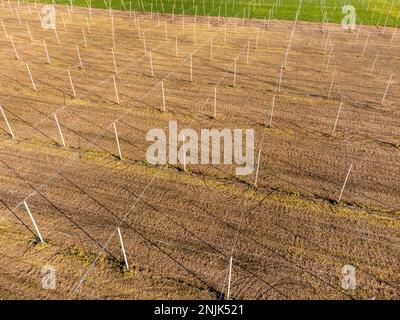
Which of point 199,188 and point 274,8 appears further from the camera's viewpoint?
point 274,8

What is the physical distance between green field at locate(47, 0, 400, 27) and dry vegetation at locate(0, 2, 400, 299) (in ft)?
49.5

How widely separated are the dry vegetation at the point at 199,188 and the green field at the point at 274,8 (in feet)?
49.5

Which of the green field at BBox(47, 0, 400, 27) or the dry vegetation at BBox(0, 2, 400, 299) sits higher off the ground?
the green field at BBox(47, 0, 400, 27)

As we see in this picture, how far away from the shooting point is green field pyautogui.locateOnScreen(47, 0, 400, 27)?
35.9 m

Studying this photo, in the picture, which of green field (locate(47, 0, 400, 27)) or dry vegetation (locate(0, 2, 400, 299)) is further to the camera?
green field (locate(47, 0, 400, 27))

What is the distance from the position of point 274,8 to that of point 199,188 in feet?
111

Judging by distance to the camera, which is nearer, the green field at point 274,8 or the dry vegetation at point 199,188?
the dry vegetation at point 199,188

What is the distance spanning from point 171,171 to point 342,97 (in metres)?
12.1

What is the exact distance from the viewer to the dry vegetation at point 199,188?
9648 millimetres

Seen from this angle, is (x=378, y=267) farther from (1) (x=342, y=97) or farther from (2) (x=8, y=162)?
(2) (x=8, y=162)

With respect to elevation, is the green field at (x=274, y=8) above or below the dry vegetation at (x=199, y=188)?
Result: above

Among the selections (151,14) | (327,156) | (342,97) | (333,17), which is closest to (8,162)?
(327,156)

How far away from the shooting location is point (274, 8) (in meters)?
38.8

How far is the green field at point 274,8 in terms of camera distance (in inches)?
1412
